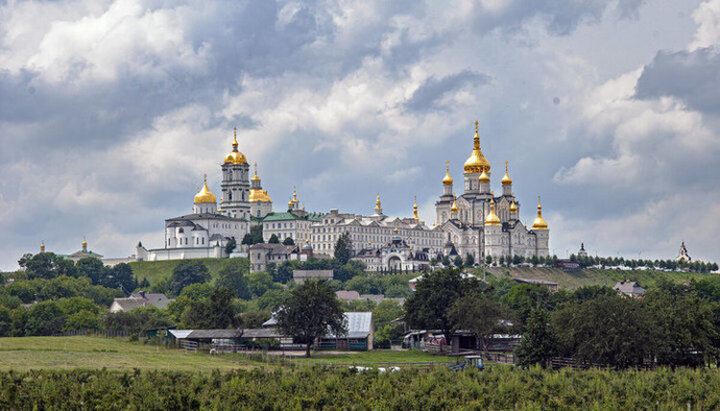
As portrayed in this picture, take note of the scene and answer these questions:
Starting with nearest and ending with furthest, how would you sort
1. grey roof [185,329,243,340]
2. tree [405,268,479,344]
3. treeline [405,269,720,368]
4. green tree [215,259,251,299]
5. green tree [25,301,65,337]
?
treeline [405,269,720,368], grey roof [185,329,243,340], tree [405,268,479,344], green tree [25,301,65,337], green tree [215,259,251,299]

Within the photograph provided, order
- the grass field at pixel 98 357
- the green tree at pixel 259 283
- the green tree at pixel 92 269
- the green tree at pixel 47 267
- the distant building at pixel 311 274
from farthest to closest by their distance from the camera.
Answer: the green tree at pixel 92 269 → the green tree at pixel 47 267 → the distant building at pixel 311 274 → the green tree at pixel 259 283 → the grass field at pixel 98 357

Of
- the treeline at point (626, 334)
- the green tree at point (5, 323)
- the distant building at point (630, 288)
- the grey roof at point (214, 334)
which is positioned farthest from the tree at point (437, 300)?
the distant building at point (630, 288)

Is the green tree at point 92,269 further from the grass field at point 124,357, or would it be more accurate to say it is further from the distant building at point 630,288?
the grass field at point 124,357

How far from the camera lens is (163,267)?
189000 mm

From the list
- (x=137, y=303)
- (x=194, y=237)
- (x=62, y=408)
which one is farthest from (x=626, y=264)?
(x=62, y=408)

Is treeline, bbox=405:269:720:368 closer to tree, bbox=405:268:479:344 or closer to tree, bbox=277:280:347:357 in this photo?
tree, bbox=405:268:479:344

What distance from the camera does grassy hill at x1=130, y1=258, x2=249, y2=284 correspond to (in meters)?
185

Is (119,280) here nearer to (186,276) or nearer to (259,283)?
(186,276)

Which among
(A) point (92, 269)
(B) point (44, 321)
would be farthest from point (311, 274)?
(B) point (44, 321)

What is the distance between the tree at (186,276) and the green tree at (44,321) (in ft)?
178

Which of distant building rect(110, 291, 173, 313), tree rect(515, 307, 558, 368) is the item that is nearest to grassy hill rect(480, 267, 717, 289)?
distant building rect(110, 291, 173, 313)

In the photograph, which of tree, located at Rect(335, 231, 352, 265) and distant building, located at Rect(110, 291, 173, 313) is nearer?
distant building, located at Rect(110, 291, 173, 313)

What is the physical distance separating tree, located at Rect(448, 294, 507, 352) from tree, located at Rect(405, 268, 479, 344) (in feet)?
4.85

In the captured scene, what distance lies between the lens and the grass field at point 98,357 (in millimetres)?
73125
